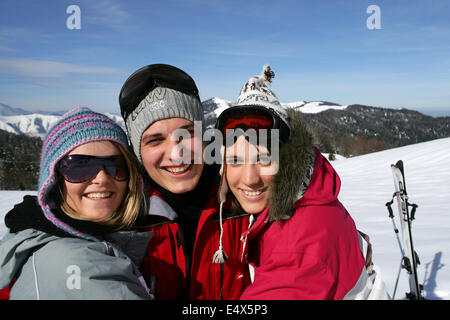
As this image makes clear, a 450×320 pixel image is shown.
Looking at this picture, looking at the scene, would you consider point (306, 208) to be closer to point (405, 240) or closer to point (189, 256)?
point (189, 256)

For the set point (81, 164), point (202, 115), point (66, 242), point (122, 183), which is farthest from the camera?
point (202, 115)

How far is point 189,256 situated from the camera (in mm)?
1914

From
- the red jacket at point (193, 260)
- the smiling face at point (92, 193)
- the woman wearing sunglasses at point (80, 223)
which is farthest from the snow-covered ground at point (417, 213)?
the smiling face at point (92, 193)

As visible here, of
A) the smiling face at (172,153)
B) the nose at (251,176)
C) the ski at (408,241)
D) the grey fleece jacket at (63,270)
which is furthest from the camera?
the ski at (408,241)

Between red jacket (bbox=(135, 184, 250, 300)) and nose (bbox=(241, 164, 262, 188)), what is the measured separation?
0.33 m

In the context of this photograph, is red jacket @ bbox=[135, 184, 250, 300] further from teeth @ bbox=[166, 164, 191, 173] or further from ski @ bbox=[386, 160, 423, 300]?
ski @ bbox=[386, 160, 423, 300]

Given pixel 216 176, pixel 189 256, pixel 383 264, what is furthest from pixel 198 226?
pixel 383 264

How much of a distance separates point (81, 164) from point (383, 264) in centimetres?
378

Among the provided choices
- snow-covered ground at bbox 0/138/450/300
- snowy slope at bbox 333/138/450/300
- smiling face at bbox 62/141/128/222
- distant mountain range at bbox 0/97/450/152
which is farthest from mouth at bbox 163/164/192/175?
distant mountain range at bbox 0/97/450/152

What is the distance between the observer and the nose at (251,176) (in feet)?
5.93

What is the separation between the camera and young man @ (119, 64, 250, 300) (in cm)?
185

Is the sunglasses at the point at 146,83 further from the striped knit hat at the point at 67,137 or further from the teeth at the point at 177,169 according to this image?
the teeth at the point at 177,169

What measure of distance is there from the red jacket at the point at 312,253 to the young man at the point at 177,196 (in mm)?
371

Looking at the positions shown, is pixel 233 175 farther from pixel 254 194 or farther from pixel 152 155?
pixel 152 155
